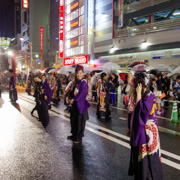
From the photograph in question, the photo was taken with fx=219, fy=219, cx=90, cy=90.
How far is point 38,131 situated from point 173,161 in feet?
12.9

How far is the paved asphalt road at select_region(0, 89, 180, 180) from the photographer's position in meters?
3.78

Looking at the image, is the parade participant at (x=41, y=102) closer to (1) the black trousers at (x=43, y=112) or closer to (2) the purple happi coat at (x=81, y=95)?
(1) the black trousers at (x=43, y=112)

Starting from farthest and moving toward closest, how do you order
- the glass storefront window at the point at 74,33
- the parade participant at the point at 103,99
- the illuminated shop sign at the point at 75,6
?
the glass storefront window at the point at 74,33
the illuminated shop sign at the point at 75,6
the parade participant at the point at 103,99

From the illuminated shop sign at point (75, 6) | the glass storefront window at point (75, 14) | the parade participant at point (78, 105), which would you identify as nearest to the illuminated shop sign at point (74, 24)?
the glass storefront window at point (75, 14)

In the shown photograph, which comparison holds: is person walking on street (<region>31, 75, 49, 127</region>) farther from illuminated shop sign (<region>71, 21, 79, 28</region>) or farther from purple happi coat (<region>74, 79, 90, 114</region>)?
illuminated shop sign (<region>71, 21, 79, 28</region>)

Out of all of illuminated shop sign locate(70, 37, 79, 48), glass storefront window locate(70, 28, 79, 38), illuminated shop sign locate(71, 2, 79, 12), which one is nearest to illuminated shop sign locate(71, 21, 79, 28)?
glass storefront window locate(70, 28, 79, 38)

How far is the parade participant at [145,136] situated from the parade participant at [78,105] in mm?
2487

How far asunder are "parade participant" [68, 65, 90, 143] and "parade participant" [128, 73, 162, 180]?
249 centimetres

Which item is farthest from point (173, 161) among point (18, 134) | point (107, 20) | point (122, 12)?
point (107, 20)

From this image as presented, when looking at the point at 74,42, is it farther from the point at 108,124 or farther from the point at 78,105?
the point at 78,105

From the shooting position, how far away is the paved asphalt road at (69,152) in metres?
3.78

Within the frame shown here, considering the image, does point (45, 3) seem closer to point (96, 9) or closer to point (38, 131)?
point (96, 9)

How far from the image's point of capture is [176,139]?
5.96 m

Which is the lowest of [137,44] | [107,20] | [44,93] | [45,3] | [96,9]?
[44,93]
